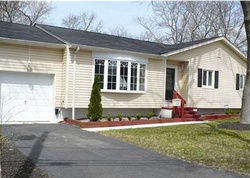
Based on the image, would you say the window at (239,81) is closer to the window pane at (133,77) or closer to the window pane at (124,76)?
the window pane at (133,77)

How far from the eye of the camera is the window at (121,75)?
16.6 meters

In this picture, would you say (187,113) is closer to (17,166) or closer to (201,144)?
(201,144)

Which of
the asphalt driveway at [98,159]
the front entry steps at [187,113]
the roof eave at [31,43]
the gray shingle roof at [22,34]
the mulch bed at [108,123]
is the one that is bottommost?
the asphalt driveway at [98,159]

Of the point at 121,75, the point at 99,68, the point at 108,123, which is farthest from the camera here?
the point at 121,75

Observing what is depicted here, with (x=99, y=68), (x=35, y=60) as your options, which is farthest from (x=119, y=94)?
(x=35, y=60)

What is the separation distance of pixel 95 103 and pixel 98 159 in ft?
23.1

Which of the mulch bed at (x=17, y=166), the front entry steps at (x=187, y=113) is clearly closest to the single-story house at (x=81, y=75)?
the front entry steps at (x=187, y=113)

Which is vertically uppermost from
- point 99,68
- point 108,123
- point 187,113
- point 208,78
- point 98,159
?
point 99,68

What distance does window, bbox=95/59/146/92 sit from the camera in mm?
16594

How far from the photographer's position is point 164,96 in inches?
759

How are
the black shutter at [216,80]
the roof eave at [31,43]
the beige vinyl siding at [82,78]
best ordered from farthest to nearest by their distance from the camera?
the black shutter at [216,80] < the beige vinyl siding at [82,78] < the roof eave at [31,43]

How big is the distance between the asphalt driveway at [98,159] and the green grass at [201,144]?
570 millimetres

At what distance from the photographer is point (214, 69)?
72.0 ft

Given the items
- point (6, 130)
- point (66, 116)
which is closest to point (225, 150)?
point (6, 130)
